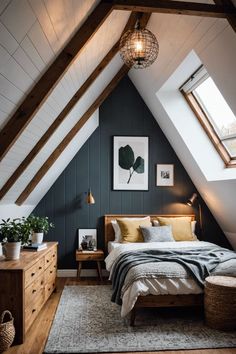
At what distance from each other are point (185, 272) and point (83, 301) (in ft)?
4.68

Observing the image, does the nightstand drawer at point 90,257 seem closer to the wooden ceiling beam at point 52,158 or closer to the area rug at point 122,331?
the area rug at point 122,331

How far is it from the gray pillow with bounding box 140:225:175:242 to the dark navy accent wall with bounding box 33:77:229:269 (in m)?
0.59

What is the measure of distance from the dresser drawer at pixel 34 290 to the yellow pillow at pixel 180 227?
7.57 feet

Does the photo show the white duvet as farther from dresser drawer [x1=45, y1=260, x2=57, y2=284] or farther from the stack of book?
the stack of book

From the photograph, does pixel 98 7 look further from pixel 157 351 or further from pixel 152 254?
pixel 157 351

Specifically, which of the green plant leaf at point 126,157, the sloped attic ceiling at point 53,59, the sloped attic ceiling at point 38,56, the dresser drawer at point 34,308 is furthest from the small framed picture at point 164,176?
the dresser drawer at point 34,308

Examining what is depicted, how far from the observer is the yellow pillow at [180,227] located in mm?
5523

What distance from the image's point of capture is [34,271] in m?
3.62

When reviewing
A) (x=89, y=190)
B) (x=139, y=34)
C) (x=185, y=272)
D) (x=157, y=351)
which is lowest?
(x=157, y=351)

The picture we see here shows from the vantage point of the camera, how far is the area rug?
3.06 m

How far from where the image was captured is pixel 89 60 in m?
3.64

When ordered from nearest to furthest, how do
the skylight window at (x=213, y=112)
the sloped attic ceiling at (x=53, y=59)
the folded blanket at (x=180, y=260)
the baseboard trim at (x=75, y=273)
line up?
the sloped attic ceiling at (x=53, y=59), the folded blanket at (x=180, y=260), the skylight window at (x=213, y=112), the baseboard trim at (x=75, y=273)

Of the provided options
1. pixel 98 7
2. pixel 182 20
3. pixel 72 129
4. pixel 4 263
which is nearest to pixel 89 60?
pixel 98 7

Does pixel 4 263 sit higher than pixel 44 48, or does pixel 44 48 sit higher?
pixel 44 48
